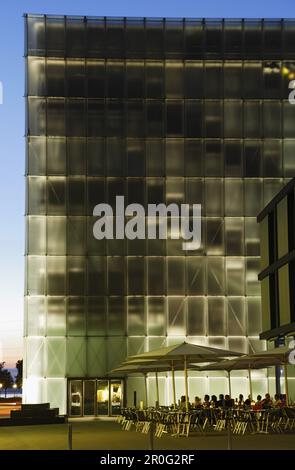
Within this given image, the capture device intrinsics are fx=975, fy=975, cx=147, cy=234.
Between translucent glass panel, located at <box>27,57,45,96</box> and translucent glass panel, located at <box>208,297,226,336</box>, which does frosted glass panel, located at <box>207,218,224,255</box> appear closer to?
translucent glass panel, located at <box>208,297,226,336</box>

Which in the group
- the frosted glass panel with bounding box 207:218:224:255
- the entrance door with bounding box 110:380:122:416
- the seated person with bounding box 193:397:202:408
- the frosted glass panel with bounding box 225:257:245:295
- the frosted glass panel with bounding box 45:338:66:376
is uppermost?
the frosted glass panel with bounding box 207:218:224:255

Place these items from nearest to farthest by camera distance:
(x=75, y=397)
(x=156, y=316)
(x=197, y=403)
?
1. (x=197, y=403)
2. (x=75, y=397)
3. (x=156, y=316)

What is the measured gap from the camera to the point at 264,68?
62594 mm

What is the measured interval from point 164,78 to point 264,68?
6.48 m

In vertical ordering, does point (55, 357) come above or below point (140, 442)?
above

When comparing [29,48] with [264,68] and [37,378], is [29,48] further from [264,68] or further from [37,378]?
[37,378]

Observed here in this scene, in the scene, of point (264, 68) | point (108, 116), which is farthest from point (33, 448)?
point (264, 68)

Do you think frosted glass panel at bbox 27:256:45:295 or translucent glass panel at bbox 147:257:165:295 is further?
translucent glass panel at bbox 147:257:165:295

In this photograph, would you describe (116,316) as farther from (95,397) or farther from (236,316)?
(236,316)

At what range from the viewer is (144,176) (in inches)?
2409

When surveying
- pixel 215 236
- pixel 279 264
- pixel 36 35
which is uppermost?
pixel 36 35

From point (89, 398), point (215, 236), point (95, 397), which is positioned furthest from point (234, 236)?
point (89, 398)

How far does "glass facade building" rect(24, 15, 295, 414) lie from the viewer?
59688 millimetres

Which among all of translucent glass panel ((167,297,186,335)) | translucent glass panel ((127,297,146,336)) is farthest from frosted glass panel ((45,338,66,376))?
translucent glass panel ((167,297,186,335))
